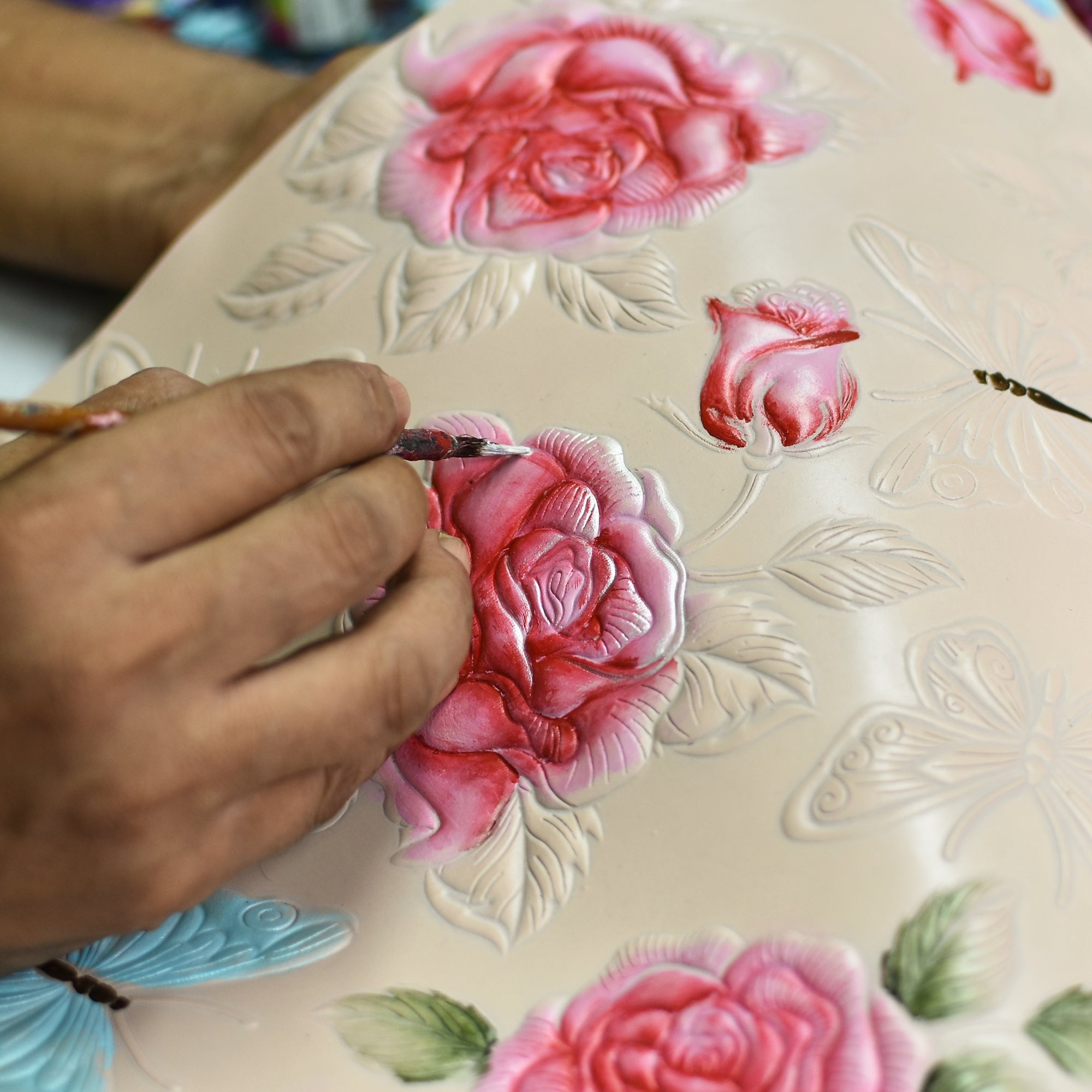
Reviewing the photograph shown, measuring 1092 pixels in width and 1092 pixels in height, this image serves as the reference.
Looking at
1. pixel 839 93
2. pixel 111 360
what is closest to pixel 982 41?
pixel 839 93

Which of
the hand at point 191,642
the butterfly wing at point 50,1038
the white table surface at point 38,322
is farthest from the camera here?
the white table surface at point 38,322

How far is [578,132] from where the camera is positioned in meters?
0.78

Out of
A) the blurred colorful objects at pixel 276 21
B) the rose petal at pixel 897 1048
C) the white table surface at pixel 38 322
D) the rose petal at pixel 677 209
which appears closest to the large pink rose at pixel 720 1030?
the rose petal at pixel 897 1048

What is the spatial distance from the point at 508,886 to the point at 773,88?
0.57 meters

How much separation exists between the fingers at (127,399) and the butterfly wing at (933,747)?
370mm

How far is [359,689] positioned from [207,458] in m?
0.12

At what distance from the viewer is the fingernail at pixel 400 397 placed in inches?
21.5

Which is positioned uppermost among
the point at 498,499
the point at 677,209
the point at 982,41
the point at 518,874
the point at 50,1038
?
the point at 982,41

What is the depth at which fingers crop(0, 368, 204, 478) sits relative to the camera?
1.86ft

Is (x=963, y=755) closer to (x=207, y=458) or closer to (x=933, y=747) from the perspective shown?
(x=933, y=747)

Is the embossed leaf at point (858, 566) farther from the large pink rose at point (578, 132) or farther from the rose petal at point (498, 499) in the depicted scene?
the large pink rose at point (578, 132)

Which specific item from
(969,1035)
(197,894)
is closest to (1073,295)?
(969,1035)

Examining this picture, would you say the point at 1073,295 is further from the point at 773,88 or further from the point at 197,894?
the point at 197,894

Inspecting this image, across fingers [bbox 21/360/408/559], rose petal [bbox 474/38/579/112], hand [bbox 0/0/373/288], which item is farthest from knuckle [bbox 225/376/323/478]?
hand [bbox 0/0/373/288]
